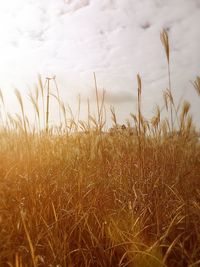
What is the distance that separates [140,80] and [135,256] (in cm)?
86

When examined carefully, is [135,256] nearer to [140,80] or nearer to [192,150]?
[140,80]

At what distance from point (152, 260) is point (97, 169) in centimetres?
99

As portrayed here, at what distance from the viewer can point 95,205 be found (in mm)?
1736

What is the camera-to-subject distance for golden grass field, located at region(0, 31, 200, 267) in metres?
1.33

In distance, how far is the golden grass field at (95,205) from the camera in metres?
1.33

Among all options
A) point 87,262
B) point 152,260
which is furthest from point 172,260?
point 87,262

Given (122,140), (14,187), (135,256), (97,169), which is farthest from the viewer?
(122,140)

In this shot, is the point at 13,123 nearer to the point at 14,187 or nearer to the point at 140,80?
the point at 14,187

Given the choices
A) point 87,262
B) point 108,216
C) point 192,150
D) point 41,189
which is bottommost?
point 87,262

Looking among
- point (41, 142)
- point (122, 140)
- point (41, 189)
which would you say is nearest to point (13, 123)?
point (41, 142)

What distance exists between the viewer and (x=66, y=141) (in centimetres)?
286

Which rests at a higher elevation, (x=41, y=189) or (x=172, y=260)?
(x=41, y=189)

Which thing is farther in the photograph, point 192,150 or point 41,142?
point 192,150

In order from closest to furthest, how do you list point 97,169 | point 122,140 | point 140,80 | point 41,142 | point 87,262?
1. point 87,262
2. point 140,80
3. point 97,169
4. point 41,142
5. point 122,140
